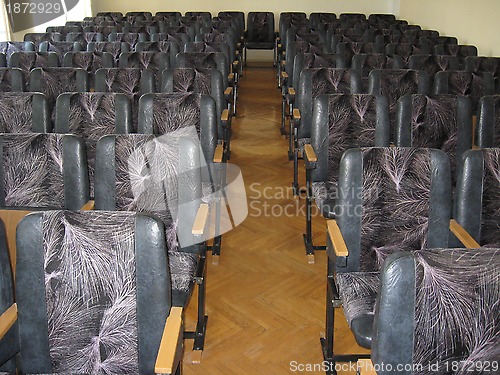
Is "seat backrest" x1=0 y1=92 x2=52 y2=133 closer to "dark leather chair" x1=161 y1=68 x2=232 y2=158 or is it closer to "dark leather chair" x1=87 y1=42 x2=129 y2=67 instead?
"dark leather chair" x1=161 y1=68 x2=232 y2=158

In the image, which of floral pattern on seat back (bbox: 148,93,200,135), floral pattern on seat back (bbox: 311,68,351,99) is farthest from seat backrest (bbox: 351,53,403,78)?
floral pattern on seat back (bbox: 148,93,200,135)

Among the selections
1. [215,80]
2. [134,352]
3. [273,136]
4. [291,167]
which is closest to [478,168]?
[134,352]

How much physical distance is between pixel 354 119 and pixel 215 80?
4.33ft

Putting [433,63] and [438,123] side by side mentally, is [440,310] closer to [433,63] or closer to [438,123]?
[438,123]

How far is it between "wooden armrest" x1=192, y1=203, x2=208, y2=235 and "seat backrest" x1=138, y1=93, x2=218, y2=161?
89cm

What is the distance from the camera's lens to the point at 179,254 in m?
2.65

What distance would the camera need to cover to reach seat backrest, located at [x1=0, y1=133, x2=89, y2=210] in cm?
263

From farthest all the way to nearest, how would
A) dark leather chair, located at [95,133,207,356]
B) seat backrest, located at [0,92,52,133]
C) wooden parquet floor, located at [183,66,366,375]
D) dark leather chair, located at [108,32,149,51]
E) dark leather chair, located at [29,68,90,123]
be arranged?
dark leather chair, located at [108,32,149,51], dark leather chair, located at [29,68,90,123], seat backrest, located at [0,92,52,133], wooden parquet floor, located at [183,66,366,375], dark leather chair, located at [95,133,207,356]

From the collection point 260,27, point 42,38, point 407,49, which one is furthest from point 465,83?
point 260,27

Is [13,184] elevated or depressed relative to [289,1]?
depressed

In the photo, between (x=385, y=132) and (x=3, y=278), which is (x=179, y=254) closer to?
(x=3, y=278)

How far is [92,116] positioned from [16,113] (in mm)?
542

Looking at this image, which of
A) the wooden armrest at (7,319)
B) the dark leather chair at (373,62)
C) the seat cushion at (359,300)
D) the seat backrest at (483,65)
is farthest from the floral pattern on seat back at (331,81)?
the wooden armrest at (7,319)

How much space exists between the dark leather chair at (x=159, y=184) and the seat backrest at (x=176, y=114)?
786 mm
